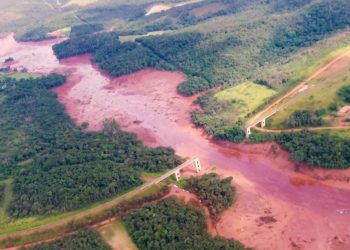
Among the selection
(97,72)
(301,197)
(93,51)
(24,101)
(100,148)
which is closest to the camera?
(301,197)

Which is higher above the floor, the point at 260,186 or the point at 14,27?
the point at 14,27

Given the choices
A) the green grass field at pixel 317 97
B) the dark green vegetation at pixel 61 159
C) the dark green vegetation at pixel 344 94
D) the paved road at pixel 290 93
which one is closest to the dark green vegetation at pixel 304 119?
the green grass field at pixel 317 97

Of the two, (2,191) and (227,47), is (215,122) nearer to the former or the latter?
(227,47)

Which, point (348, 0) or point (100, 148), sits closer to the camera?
point (100, 148)

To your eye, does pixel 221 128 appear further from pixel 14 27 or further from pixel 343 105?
pixel 14 27

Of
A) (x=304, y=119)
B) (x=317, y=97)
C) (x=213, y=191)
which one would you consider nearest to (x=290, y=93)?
(x=317, y=97)

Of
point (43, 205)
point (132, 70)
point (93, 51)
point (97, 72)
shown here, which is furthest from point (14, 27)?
point (43, 205)

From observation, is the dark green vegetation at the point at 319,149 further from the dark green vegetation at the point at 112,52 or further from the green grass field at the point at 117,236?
the dark green vegetation at the point at 112,52

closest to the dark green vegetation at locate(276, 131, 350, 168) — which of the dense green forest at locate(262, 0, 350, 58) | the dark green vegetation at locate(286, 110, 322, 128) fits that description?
the dark green vegetation at locate(286, 110, 322, 128)
